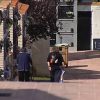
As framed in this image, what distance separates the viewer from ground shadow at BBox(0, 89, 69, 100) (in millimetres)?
9260

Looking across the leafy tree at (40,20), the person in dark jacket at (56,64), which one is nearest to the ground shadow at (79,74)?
the leafy tree at (40,20)

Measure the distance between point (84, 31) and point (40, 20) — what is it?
1415 cm

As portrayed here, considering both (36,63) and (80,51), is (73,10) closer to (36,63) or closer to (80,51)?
(80,51)

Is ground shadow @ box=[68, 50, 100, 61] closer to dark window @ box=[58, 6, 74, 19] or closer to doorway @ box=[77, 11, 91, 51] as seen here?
doorway @ box=[77, 11, 91, 51]

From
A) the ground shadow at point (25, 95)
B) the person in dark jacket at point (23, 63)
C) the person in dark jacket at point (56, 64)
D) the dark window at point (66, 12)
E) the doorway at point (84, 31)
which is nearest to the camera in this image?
the ground shadow at point (25, 95)

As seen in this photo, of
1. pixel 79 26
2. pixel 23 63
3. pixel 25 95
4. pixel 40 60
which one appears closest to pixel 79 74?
pixel 40 60

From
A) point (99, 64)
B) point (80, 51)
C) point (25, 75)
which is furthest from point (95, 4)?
point (25, 75)

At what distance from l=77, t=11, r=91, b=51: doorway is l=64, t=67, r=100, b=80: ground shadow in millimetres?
10387

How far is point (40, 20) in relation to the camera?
57.1 ft

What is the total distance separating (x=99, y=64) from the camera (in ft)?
74.5

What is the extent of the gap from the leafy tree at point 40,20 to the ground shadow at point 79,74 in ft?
6.44

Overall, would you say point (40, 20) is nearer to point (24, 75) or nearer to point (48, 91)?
point (24, 75)

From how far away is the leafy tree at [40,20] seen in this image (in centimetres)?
1731

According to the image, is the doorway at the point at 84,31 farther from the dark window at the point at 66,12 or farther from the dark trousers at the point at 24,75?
the dark trousers at the point at 24,75
